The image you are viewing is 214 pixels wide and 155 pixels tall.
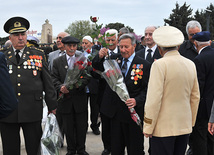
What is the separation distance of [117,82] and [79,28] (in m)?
56.5

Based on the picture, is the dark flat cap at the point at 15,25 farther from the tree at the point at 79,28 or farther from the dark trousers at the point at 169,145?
the tree at the point at 79,28

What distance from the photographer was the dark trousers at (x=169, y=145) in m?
3.03

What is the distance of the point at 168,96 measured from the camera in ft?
9.74

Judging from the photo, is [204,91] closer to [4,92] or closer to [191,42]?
[191,42]

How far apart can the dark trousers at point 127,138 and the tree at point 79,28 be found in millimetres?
54499

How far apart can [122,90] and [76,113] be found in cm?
165

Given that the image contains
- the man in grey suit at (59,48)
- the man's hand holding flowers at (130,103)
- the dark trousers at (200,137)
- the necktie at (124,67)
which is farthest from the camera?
the man in grey suit at (59,48)

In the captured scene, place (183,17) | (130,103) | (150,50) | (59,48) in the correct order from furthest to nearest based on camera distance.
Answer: (183,17), (59,48), (150,50), (130,103)

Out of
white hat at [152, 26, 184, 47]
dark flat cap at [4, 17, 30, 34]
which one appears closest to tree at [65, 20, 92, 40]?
dark flat cap at [4, 17, 30, 34]

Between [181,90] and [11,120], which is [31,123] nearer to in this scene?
[11,120]

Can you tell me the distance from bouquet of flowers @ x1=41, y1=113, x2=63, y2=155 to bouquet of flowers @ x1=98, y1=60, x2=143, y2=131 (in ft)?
3.54

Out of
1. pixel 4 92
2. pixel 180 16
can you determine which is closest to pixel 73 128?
pixel 4 92

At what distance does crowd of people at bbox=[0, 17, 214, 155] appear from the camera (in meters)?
2.97

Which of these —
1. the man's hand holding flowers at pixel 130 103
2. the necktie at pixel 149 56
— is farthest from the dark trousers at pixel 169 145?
→ the necktie at pixel 149 56
